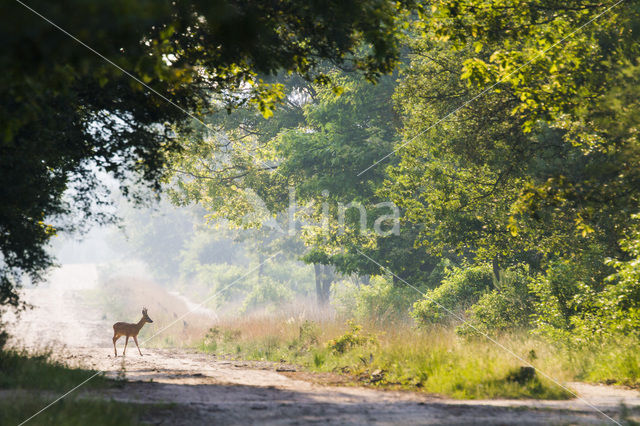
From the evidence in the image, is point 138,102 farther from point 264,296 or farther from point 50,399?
point 264,296

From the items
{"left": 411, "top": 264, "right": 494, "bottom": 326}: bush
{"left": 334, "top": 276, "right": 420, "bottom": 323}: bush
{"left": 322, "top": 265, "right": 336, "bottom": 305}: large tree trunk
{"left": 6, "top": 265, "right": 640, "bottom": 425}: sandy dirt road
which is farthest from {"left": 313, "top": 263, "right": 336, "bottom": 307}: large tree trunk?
{"left": 6, "top": 265, "right": 640, "bottom": 425}: sandy dirt road

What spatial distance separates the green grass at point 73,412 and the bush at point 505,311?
11436 millimetres

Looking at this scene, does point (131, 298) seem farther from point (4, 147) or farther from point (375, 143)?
point (4, 147)

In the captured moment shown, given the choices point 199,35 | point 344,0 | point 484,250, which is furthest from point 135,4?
point 484,250

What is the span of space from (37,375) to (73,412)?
A: 2663 millimetres

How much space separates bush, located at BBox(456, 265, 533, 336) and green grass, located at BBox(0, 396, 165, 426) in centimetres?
1144

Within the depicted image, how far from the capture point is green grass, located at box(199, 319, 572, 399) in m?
8.41

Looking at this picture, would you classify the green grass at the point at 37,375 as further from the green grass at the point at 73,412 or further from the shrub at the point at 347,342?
the shrub at the point at 347,342

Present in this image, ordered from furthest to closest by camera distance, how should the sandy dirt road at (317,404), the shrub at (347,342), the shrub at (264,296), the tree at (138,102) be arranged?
the shrub at (264,296) → the shrub at (347,342) → the tree at (138,102) → the sandy dirt road at (317,404)

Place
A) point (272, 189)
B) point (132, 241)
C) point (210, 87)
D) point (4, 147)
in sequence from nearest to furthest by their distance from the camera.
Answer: point (4, 147) < point (210, 87) < point (272, 189) < point (132, 241)

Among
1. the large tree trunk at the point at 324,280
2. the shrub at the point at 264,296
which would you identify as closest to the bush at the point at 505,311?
the large tree trunk at the point at 324,280

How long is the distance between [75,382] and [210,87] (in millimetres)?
4635

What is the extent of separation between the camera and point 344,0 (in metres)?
6.62

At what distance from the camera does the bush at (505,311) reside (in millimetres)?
15859
